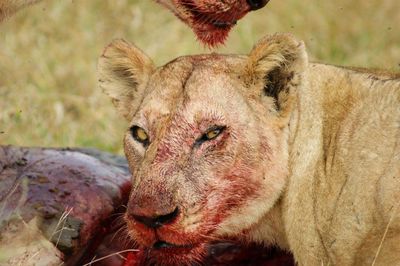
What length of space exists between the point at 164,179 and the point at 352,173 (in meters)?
0.85

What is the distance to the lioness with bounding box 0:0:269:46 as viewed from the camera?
569 cm

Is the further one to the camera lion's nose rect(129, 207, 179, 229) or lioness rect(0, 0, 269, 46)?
lioness rect(0, 0, 269, 46)

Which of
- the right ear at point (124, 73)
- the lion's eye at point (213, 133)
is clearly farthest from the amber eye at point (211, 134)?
the right ear at point (124, 73)

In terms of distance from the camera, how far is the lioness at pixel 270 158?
16.0 ft

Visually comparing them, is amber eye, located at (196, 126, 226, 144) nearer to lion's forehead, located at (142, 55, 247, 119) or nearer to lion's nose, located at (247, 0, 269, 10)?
lion's forehead, located at (142, 55, 247, 119)

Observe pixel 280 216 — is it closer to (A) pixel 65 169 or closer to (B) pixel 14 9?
(A) pixel 65 169

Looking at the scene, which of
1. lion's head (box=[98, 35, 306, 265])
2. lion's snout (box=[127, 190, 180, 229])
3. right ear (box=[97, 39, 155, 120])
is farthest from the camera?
right ear (box=[97, 39, 155, 120])

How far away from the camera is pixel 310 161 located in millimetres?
5152

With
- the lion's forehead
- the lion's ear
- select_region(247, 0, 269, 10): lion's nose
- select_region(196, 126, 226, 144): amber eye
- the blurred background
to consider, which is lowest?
the blurred background

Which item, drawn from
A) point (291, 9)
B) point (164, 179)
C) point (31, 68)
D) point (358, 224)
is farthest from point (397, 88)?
point (291, 9)

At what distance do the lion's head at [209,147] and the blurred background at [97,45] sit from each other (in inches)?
139

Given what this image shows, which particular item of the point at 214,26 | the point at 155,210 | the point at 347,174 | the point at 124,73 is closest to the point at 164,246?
the point at 155,210

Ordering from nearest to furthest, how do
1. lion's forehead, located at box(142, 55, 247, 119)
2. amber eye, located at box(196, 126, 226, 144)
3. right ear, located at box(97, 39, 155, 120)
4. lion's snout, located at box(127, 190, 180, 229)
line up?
lion's snout, located at box(127, 190, 180, 229), amber eye, located at box(196, 126, 226, 144), lion's forehead, located at box(142, 55, 247, 119), right ear, located at box(97, 39, 155, 120)

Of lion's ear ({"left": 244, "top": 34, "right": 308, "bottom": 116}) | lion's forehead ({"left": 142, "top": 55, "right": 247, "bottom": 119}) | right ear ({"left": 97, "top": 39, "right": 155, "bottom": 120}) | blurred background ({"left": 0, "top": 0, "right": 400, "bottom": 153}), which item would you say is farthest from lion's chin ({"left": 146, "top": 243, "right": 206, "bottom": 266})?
blurred background ({"left": 0, "top": 0, "right": 400, "bottom": 153})
